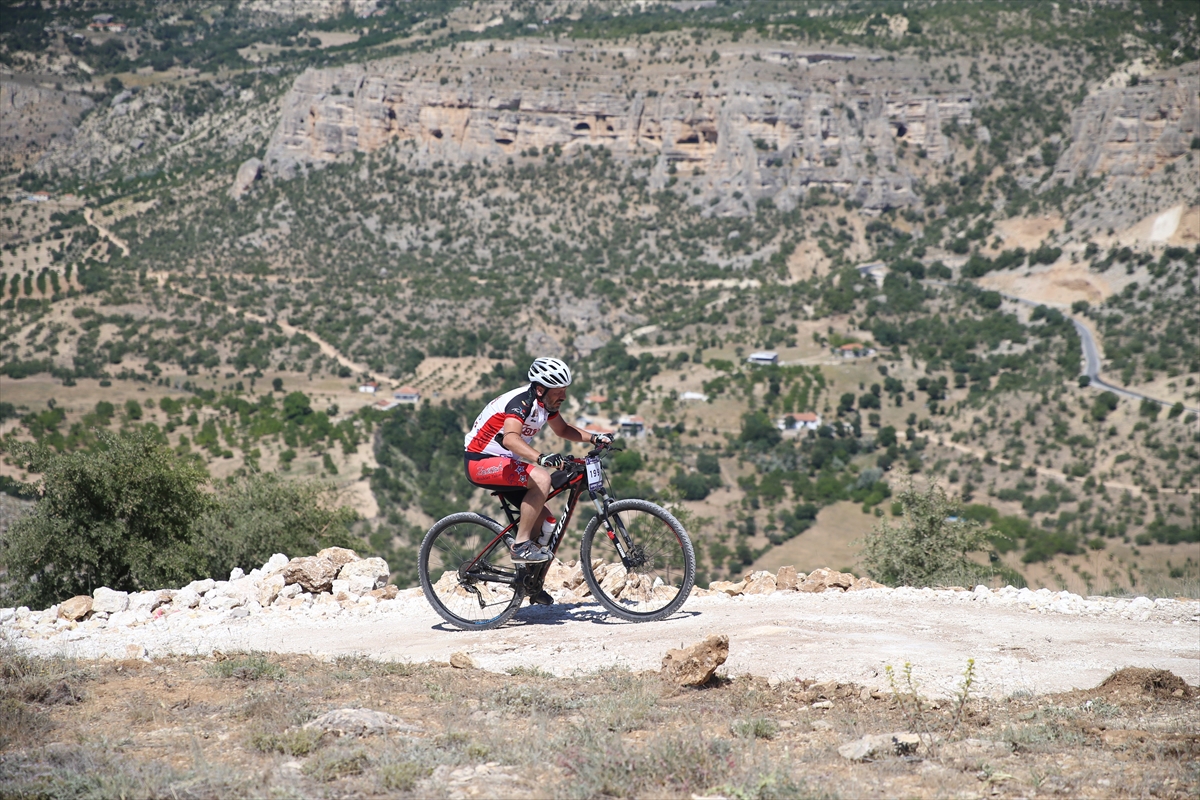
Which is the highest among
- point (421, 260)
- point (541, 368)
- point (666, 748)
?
point (541, 368)

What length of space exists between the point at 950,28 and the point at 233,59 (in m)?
93.5

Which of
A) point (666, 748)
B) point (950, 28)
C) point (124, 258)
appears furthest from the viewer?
point (950, 28)

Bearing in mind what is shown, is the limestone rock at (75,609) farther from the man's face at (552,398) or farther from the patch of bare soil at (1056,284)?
the patch of bare soil at (1056,284)

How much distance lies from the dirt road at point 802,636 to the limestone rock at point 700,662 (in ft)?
1.49

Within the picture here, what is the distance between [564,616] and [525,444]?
69.7 inches

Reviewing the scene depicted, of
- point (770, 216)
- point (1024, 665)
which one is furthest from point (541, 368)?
point (770, 216)

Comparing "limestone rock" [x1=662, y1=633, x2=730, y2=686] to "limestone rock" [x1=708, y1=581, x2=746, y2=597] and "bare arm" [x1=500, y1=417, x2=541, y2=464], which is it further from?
"limestone rock" [x1=708, y1=581, x2=746, y2=597]

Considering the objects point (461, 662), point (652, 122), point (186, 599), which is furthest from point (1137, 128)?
point (461, 662)

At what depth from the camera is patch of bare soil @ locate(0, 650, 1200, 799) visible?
448cm

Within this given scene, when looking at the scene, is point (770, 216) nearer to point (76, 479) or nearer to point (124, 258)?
point (124, 258)

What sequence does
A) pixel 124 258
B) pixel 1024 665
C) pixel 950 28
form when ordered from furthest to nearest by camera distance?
pixel 950 28
pixel 124 258
pixel 1024 665

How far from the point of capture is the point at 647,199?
89.6m

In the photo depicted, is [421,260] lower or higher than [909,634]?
lower

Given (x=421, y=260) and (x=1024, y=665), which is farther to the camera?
(x=421, y=260)
